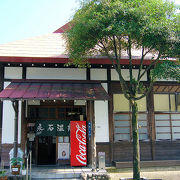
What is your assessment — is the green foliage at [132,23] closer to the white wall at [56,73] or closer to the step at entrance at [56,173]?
the white wall at [56,73]

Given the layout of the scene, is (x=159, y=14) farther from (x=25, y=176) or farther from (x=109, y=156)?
(x=25, y=176)

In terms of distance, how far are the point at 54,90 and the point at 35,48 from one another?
9.42 ft

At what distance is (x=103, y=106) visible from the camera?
36.8 feet

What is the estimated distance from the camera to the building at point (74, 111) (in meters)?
10.6

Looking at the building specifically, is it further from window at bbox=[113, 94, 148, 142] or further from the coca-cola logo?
the coca-cola logo

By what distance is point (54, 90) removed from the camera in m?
10.0

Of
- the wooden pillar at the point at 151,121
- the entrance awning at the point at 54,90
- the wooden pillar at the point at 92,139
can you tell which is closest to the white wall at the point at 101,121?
the wooden pillar at the point at 92,139

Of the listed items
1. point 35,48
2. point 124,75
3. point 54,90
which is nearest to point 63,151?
point 54,90

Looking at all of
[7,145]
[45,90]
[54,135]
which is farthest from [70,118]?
[7,145]

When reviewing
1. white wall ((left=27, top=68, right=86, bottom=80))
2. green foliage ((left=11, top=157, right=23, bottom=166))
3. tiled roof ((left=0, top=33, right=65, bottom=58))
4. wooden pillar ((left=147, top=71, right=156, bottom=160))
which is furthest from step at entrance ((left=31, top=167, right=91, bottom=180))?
tiled roof ((left=0, top=33, right=65, bottom=58))

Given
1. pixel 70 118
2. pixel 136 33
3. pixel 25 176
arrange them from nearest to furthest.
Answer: pixel 136 33
pixel 25 176
pixel 70 118

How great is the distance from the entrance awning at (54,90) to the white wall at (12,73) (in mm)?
329

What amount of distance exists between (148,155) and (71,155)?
3.66 m

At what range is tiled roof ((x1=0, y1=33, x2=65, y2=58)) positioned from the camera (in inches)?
427
